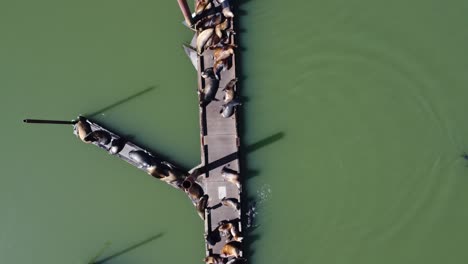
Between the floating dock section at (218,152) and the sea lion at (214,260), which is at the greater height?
the floating dock section at (218,152)

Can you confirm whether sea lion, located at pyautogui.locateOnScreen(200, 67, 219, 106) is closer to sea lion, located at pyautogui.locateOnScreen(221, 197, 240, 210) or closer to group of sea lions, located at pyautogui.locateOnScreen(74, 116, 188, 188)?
group of sea lions, located at pyautogui.locateOnScreen(74, 116, 188, 188)

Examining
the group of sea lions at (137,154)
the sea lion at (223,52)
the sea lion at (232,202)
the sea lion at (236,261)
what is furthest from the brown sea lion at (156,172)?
the sea lion at (223,52)

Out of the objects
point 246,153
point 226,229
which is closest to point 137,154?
point 246,153

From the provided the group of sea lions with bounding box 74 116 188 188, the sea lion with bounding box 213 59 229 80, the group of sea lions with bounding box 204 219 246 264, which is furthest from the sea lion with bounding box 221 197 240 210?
the sea lion with bounding box 213 59 229 80

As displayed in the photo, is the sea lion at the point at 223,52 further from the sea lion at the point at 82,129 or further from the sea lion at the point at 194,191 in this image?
the sea lion at the point at 82,129

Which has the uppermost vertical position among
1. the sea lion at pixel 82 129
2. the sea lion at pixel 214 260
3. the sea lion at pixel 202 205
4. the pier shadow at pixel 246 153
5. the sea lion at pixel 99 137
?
the sea lion at pixel 82 129

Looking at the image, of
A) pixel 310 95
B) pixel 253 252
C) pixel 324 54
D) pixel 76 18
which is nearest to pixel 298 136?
pixel 310 95

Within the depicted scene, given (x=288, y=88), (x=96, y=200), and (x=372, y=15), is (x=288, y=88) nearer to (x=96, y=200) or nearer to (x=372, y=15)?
(x=372, y=15)
